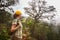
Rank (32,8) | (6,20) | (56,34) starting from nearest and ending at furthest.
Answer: (6,20), (56,34), (32,8)

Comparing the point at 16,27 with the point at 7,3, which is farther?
the point at 7,3

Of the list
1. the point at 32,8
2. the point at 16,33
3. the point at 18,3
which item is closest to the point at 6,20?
the point at 18,3

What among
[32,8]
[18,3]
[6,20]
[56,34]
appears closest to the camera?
[6,20]

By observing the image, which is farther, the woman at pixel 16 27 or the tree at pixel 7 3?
the tree at pixel 7 3

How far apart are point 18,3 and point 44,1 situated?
32.6 feet

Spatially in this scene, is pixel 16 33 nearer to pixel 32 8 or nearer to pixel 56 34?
pixel 56 34

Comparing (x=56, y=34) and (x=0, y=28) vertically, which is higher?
(x=0, y=28)

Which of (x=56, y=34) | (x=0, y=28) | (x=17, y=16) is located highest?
(x=17, y=16)

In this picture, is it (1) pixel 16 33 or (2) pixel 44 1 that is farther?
(2) pixel 44 1

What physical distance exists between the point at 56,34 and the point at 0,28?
52.5 ft

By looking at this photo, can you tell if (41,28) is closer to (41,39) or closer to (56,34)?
Result: (41,39)

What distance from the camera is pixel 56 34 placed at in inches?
1174

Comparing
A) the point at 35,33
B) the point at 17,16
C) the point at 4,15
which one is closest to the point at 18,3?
the point at 4,15

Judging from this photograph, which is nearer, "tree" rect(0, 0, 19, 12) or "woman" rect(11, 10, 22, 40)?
"woman" rect(11, 10, 22, 40)
